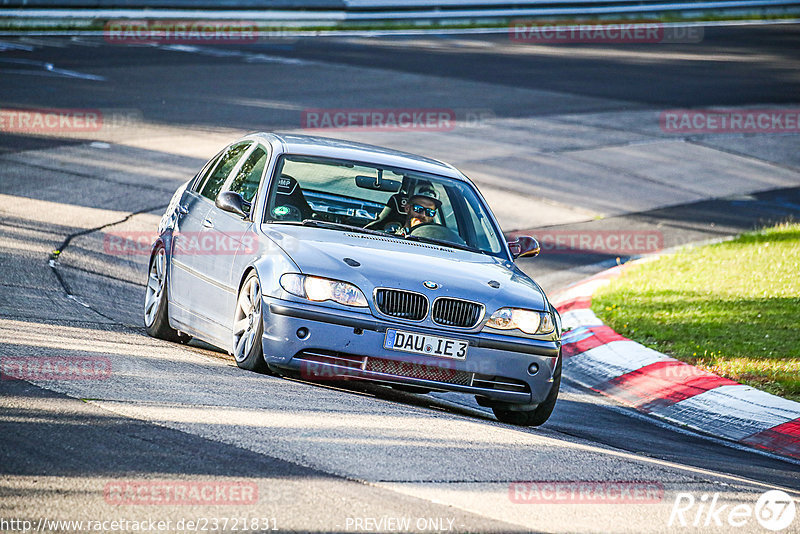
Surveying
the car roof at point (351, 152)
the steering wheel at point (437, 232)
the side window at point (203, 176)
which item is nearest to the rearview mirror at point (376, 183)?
the car roof at point (351, 152)

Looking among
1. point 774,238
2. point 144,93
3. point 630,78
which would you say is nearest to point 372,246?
point 774,238

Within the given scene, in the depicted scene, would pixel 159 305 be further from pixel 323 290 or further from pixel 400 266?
pixel 400 266

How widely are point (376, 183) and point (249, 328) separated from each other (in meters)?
1.65

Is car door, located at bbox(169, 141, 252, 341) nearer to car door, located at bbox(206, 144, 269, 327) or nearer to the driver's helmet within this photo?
car door, located at bbox(206, 144, 269, 327)

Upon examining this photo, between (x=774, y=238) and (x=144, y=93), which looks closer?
(x=774, y=238)

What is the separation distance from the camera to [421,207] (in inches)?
337

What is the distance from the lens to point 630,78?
98.6 feet

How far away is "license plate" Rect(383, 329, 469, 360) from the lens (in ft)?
23.1

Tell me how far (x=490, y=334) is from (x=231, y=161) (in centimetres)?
293

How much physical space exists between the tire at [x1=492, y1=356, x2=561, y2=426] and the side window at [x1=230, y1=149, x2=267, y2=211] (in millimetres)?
2356

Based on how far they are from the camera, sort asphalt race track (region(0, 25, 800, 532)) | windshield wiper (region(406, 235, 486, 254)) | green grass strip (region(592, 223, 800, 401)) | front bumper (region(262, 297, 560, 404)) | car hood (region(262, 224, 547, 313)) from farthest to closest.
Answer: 1. green grass strip (region(592, 223, 800, 401))
2. windshield wiper (region(406, 235, 486, 254))
3. car hood (region(262, 224, 547, 313))
4. front bumper (region(262, 297, 560, 404))
5. asphalt race track (region(0, 25, 800, 532))

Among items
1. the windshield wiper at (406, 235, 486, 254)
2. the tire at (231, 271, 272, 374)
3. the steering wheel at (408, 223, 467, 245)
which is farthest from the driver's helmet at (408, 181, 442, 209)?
the tire at (231, 271, 272, 374)

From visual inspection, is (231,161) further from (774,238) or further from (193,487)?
(774,238)

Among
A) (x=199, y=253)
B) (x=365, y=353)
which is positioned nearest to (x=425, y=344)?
(x=365, y=353)
